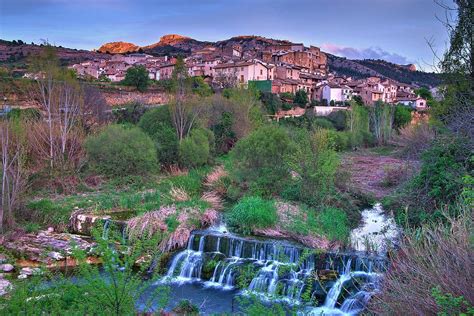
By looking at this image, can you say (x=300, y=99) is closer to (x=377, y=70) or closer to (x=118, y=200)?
(x=118, y=200)

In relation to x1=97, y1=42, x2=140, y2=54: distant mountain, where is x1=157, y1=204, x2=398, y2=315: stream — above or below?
below

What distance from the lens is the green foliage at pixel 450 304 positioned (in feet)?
13.8

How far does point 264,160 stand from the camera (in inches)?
681

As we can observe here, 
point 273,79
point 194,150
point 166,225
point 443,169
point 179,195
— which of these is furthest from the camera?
point 273,79

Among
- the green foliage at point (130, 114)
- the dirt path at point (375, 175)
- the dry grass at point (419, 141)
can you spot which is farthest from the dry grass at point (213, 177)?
the green foliage at point (130, 114)

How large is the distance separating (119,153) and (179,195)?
13.9 ft

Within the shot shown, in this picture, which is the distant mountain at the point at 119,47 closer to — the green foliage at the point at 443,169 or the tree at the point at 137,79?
the tree at the point at 137,79

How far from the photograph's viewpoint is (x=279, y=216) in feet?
47.4

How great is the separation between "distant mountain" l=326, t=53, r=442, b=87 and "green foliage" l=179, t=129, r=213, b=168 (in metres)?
91.8

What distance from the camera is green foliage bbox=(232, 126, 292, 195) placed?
17.0 meters

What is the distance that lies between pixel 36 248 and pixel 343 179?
40.2 feet

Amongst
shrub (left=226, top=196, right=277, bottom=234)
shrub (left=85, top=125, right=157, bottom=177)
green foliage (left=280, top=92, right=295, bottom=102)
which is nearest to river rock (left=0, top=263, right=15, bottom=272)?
shrub (left=226, top=196, right=277, bottom=234)

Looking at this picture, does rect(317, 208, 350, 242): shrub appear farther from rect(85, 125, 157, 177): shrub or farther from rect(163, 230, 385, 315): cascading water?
rect(85, 125, 157, 177): shrub

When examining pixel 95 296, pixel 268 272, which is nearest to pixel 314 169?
pixel 268 272
